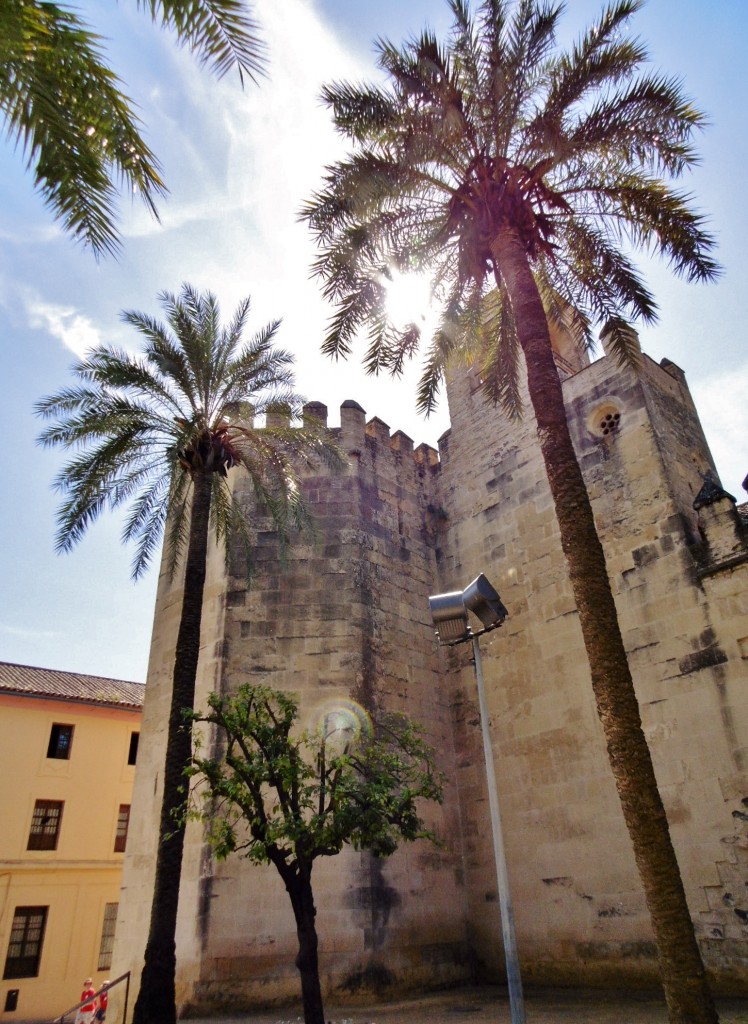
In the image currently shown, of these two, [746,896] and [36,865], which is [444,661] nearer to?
[746,896]

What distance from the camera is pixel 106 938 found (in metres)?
19.9

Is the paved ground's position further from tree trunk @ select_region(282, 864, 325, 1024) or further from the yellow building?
the yellow building

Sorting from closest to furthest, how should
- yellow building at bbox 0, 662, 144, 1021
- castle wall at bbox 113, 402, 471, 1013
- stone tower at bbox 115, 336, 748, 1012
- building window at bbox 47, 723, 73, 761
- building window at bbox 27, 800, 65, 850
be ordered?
1. stone tower at bbox 115, 336, 748, 1012
2. castle wall at bbox 113, 402, 471, 1013
3. yellow building at bbox 0, 662, 144, 1021
4. building window at bbox 27, 800, 65, 850
5. building window at bbox 47, 723, 73, 761

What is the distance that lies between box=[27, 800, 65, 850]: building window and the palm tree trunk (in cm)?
1912

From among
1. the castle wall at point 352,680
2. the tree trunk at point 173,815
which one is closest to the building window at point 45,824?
the castle wall at point 352,680

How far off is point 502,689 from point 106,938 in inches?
621

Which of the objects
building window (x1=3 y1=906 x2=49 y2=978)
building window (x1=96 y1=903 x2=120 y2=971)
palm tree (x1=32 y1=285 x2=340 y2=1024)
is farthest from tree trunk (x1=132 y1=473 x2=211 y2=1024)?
building window (x1=96 y1=903 x2=120 y2=971)

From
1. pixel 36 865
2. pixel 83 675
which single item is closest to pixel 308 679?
pixel 36 865

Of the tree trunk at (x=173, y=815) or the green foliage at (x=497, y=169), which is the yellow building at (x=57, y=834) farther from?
the green foliage at (x=497, y=169)

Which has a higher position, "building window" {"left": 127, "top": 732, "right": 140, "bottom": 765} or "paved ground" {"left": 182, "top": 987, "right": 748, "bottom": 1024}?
"building window" {"left": 127, "top": 732, "right": 140, "bottom": 765}

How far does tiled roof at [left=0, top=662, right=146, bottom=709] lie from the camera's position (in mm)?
21078

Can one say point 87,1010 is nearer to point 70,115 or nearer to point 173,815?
point 173,815

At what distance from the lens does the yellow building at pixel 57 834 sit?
727 inches

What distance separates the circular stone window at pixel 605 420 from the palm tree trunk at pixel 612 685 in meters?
4.28
